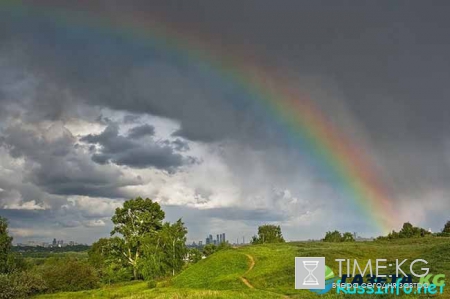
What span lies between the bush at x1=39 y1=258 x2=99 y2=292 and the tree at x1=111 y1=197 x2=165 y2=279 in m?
21.7

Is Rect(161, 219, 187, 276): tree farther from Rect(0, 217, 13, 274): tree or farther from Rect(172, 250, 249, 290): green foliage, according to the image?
Rect(0, 217, 13, 274): tree

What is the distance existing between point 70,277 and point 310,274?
51276 mm

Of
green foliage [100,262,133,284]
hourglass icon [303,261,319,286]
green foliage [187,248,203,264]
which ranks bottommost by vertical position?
green foliage [100,262,133,284]

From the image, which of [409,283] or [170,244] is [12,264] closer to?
[170,244]

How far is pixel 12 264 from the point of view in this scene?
79938 mm

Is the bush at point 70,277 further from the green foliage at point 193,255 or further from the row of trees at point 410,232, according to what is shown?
the row of trees at point 410,232

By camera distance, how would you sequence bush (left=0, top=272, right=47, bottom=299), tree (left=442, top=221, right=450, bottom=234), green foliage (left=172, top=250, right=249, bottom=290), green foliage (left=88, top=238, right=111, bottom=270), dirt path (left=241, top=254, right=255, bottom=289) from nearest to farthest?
dirt path (left=241, top=254, right=255, bottom=289) < green foliage (left=172, top=250, right=249, bottom=290) < bush (left=0, top=272, right=47, bottom=299) < green foliage (left=88, top=238, right=111, bottom=270) < tree (left=442, top=221, right=450, bottom=234)

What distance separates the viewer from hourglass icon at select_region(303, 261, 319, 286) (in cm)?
4597

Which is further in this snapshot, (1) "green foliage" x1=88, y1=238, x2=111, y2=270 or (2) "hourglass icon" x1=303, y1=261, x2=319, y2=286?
(1) "green foliage" x1=88, y1=238, x2=111, y2=270

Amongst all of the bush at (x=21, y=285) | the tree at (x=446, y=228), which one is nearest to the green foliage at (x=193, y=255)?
the bush at (x=21, y=285)

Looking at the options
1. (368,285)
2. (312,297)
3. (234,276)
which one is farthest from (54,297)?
(368,285)

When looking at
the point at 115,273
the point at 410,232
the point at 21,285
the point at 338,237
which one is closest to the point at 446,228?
the point at 410,232

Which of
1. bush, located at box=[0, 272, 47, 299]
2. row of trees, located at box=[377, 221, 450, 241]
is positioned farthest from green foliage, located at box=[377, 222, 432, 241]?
bush, located at box=[0, 272, 47, 299]

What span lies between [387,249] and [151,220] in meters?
61.6
